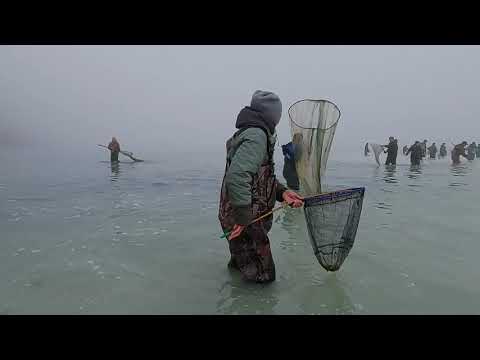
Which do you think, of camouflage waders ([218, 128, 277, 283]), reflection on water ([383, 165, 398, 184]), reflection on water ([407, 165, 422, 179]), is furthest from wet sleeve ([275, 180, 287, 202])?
reflection on water ([407, 165, 422, 179])

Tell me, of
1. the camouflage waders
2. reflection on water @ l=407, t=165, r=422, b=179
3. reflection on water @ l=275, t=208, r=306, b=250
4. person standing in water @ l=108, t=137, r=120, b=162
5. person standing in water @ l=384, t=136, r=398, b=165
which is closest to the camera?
the camouflage waders

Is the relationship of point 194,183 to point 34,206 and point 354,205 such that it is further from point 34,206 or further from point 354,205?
point 354,205

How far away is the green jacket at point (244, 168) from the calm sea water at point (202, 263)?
2.94 feet

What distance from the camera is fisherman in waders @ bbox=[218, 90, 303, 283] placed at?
9.50 feet

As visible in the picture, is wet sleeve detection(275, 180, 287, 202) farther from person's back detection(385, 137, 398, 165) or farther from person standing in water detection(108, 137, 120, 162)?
person's back detection(385, 137, 398, 165)

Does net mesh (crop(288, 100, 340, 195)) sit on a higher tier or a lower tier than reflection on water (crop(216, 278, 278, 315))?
higher

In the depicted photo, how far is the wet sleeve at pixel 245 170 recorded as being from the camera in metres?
2.87

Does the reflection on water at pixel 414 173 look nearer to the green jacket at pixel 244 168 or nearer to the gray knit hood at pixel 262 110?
the gray knit hood at pixel 262 110

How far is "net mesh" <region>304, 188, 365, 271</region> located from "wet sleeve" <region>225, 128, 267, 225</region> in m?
0.69

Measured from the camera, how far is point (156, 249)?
15.6ft

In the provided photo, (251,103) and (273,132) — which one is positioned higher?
(251,103)

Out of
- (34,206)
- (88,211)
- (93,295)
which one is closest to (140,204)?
(88,211)

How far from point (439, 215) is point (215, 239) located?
180 inches

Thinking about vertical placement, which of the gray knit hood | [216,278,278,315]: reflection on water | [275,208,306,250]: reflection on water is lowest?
[216,278,278,315]: reflection on water
